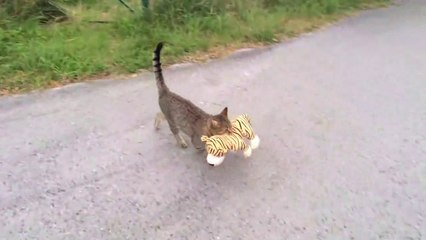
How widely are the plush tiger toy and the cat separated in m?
0.06

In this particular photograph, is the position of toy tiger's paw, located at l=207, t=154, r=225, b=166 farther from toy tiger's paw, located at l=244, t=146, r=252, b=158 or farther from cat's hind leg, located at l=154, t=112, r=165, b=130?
cat's hind leg, located at l=154, t=112, r=165, b=130

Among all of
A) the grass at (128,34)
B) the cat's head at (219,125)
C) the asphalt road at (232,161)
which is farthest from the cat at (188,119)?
the grass at (128,34)

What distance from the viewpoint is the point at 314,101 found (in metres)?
4.43

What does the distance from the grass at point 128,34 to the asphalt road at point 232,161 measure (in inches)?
11.6

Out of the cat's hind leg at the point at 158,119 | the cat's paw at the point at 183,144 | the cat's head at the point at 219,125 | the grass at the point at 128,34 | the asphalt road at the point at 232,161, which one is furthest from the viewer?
the grass at the point at 128,34

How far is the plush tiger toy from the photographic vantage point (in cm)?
304

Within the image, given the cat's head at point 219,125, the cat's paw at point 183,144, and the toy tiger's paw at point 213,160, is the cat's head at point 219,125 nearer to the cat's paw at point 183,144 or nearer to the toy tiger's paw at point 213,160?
the toy tiger's paw at point 213,160

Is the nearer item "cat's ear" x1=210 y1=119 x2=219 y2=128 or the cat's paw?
"cat's ear" x1=210 y1=119 x2=219 y2=128

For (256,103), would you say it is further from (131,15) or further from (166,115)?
(131,15)

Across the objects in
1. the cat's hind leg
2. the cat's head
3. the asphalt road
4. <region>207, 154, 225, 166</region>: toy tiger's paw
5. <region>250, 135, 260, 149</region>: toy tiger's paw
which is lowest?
the asphalt road

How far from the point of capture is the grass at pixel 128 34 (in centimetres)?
472

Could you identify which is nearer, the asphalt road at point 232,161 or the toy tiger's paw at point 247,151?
the asphalt road at point 232,161

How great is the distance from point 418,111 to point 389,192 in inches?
55.9

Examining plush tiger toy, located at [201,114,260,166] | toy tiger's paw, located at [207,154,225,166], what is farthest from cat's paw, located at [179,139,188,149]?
toy tiger's paw, located at [207,154,225,166]
